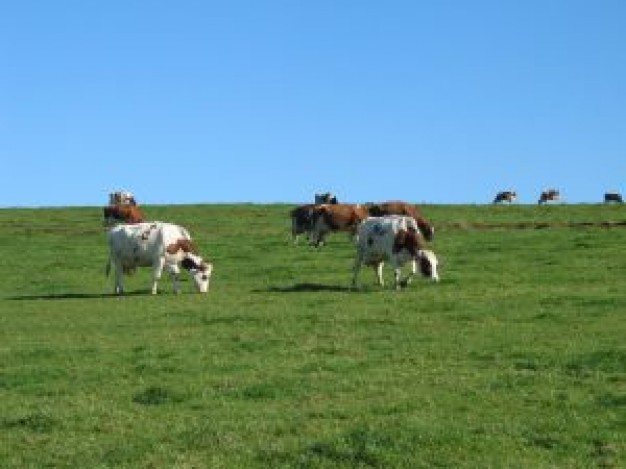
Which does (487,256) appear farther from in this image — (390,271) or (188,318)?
(188,318)

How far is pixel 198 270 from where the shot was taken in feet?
99.5

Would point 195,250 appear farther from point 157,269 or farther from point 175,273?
point 157,269

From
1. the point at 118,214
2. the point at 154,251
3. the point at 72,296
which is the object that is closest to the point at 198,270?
the point at 154,251

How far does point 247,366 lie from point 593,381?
5.33 metres

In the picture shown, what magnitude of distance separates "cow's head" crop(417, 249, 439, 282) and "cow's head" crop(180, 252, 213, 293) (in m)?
5.87

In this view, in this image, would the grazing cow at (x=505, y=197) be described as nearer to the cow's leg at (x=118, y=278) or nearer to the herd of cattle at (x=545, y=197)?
the herd of cattle at (x=545, y=197)

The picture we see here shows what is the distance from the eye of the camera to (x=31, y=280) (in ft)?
114

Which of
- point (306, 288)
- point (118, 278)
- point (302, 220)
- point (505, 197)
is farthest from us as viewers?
point (505, 197)

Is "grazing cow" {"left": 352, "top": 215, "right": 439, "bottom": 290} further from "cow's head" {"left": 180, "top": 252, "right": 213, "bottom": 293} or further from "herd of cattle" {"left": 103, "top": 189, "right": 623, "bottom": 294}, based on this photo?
"cow's head" {"left": 180, "top": 252, "right": 213, "bottom": 293}

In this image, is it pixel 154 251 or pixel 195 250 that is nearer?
pixel 154 251

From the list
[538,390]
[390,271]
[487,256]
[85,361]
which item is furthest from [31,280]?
[538,390]

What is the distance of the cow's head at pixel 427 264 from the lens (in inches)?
1150

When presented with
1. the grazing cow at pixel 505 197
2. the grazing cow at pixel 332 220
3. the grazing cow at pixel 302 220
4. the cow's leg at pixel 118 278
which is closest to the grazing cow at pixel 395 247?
the cow's leg at pixel 118 278

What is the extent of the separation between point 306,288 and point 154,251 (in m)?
4.71
